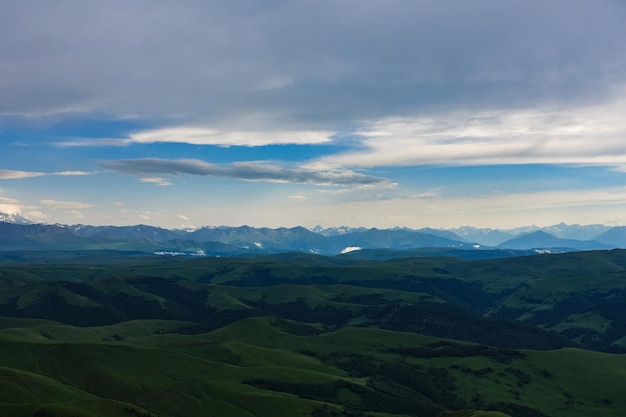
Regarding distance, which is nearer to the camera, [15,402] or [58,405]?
[58,405]

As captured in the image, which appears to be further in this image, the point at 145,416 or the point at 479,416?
the point at 145,416

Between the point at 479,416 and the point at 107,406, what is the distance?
4702 inches

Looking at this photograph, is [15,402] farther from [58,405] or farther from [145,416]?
[145,416]

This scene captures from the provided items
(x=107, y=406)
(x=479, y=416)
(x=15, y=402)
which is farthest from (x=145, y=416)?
(x=479, y=416)

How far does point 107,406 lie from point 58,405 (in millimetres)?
15646

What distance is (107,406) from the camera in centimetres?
19188

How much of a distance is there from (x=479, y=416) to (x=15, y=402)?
153m

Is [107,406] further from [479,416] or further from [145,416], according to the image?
[479,416]

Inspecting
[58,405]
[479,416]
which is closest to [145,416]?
[58,405]

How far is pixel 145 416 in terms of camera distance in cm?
19750

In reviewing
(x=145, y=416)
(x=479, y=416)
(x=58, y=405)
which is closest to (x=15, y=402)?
(x=58, y=405)

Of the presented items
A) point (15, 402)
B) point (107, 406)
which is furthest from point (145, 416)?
point (15, 402)

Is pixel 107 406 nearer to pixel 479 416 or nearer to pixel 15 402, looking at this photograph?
pixel 15 402

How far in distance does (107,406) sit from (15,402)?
1315 inches
